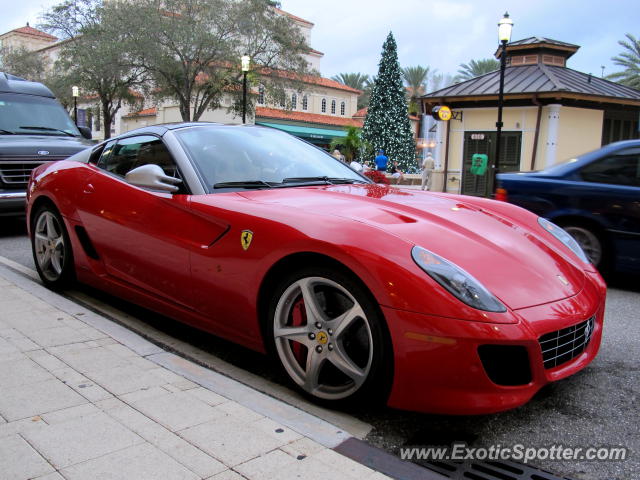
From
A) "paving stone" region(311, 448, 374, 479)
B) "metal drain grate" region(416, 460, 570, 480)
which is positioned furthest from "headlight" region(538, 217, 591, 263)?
"paving stone" region(311, 448, 374, 479)

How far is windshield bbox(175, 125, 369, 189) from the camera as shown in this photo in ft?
11.3

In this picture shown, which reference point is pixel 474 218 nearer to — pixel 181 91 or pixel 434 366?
pixel 434 366

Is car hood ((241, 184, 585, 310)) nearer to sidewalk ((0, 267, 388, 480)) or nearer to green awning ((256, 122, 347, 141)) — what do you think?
sidewalk ((0, 267, 388, 480))

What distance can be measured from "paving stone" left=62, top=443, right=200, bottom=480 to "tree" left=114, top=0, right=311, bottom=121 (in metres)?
29.0

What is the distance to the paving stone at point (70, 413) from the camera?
2264 millimetres

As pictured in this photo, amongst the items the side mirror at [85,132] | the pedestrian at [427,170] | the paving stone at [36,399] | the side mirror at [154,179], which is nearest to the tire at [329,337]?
the paving stone at [36,399]

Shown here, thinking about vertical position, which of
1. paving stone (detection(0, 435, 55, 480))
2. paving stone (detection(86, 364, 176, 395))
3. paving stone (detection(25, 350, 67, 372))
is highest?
paving stone (detection(0, 435, 55, 480))

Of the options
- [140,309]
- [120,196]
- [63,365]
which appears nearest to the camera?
[63,365]

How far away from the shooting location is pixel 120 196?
3.74 meters

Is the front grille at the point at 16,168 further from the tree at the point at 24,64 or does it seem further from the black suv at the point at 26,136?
the tree at the point at 24,64

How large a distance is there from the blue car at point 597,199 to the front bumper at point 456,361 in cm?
357

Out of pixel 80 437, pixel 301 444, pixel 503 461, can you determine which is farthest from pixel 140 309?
pixel 503 461

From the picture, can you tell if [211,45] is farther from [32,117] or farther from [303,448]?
[303,448]

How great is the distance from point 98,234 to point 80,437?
2066mm
